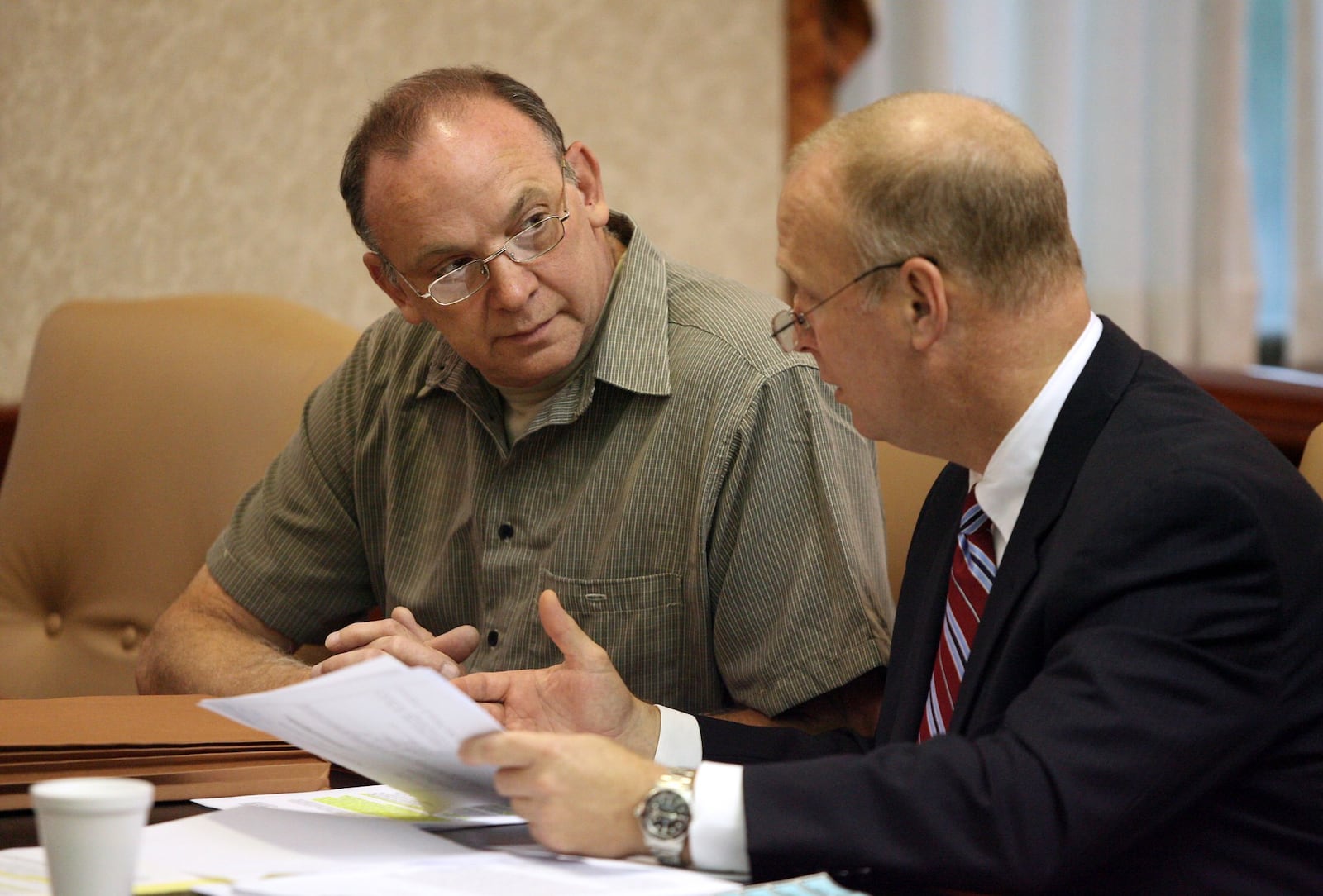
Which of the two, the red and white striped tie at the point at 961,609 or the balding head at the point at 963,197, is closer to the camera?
the balding head at the point at 963,197

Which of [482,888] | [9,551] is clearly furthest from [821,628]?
[9,551]

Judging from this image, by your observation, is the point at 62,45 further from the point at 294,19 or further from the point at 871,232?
the point at 871,232

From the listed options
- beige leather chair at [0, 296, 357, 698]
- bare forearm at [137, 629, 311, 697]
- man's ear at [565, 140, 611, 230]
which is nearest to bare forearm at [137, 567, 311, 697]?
bare forearm at [137, 629, 311, 697]

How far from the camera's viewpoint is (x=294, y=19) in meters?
2.89

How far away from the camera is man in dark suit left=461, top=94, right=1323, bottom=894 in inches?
35.8

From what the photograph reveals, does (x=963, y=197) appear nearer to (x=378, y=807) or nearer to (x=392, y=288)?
(x=378, y=807)

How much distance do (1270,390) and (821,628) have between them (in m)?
0.72

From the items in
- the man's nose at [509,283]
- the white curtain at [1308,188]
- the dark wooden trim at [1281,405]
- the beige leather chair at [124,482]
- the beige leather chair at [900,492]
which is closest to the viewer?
the man's nose at [509,283]

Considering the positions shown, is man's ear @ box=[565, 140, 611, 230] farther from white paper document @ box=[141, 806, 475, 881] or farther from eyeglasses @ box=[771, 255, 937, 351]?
white paper document @ box=[141, 806, 475, 881]

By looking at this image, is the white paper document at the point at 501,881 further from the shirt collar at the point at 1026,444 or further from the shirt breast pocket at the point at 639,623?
the shirt breast pocket at the point at 639,623

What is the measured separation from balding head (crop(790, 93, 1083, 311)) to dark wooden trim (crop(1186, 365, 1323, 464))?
28.1 inches

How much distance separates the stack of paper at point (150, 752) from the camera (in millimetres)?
1115

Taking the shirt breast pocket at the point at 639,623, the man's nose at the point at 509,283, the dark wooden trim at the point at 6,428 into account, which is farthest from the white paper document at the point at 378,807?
the dark wooden trim at the point at 6,428

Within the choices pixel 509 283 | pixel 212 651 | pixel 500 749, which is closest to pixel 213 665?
pixel 212 651
